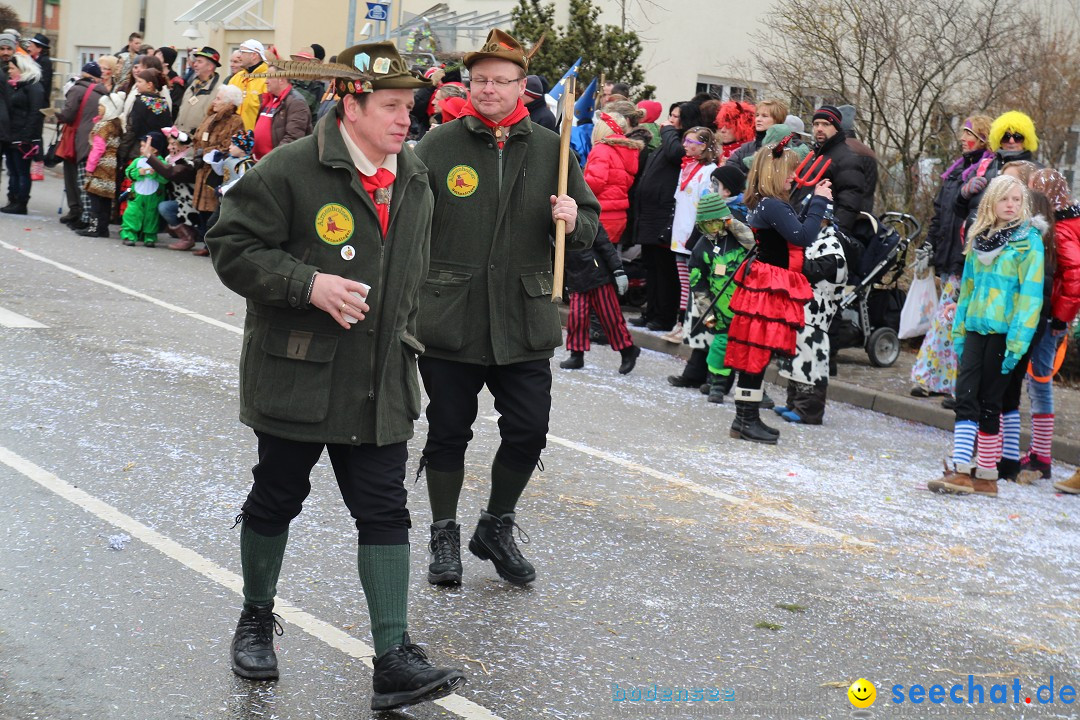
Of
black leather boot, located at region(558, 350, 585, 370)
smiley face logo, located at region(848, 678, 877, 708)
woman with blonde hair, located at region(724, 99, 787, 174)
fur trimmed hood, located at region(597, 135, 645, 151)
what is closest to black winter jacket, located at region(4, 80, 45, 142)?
fur trimmed hood, located at region(597, 135, 645, 151)

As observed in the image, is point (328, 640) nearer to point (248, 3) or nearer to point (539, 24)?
point (539, 24)

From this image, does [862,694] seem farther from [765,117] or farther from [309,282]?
[765,117]

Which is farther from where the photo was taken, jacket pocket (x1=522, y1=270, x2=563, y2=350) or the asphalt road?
jacket pocket (x1=522, y1=270, x2=563, y2=350)

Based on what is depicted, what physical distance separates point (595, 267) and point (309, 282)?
6.52 meters

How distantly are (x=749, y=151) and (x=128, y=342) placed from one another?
17.1ft

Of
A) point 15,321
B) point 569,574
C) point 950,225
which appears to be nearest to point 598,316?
point 950,225

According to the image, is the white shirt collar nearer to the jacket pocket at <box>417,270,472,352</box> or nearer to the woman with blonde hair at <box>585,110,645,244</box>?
the jacket pocket at <box>417,270,472,352</box>

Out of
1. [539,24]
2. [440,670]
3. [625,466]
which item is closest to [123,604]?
[440,670]

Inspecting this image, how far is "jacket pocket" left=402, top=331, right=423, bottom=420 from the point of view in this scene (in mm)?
4352

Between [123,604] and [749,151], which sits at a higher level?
[749,151]

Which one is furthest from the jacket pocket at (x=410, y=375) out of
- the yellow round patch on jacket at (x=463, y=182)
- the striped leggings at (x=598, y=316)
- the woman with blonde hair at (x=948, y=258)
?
the woman with blonde hair at (x=948, y=258)

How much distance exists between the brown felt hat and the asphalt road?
2055mm

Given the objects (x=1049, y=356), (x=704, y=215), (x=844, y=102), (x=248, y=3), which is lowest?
(x=1049, y=356)

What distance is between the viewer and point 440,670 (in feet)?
13.6
